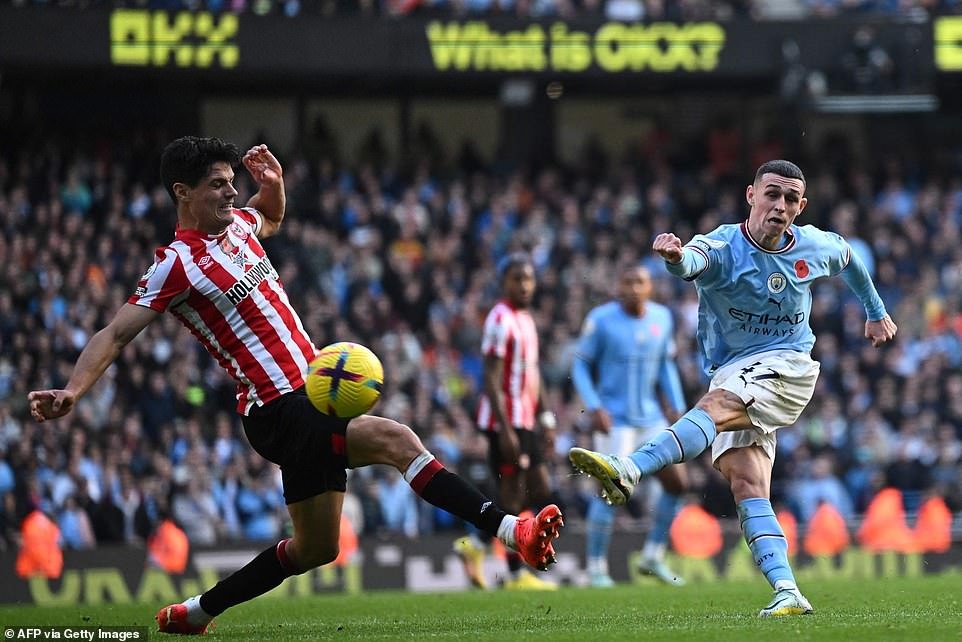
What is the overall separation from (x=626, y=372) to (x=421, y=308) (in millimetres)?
7955

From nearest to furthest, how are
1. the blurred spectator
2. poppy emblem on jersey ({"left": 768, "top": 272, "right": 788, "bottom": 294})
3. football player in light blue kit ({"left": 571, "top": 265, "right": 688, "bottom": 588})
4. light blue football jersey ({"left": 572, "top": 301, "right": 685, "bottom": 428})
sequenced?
poppy emblem on jersey ({"left": 768, "top": 272, "right": 788, "bottom": 294}) → football player in light blue kit ({"left": 571, "top": 265, "right": 688, "bottom": 588}) → light blue football jersey ({"left": 572, "top": 301, "right": 685, "bottom": 428}) → the blurred spectator

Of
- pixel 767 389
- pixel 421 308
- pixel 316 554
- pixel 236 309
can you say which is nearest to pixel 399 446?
pixel 316 554

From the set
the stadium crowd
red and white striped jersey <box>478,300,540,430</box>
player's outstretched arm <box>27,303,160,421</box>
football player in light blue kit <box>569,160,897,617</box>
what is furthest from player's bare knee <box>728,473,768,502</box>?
the stadium crowd

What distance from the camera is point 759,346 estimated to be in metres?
8.27

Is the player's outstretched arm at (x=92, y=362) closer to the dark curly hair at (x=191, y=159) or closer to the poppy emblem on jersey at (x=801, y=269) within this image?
the dark curly hair at (x=191, y=159)

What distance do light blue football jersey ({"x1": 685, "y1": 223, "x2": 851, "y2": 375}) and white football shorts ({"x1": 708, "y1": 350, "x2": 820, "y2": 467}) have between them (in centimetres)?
11

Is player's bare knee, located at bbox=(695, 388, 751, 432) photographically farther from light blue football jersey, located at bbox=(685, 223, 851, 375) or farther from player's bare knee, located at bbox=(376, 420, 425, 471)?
player's bare knee, located at bbox=(376, 420, 425, 471)

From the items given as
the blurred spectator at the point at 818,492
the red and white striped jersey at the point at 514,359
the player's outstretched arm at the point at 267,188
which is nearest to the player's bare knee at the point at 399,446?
the player's outstretched arm at the point at 267,188

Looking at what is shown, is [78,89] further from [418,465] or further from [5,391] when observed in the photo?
[418,465]

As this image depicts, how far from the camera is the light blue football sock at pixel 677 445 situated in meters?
7.74

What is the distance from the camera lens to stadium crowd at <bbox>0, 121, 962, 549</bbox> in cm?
1711

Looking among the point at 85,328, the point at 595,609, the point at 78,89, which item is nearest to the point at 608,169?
the point at 78,89

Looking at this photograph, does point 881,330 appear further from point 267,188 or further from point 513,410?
point 513,410

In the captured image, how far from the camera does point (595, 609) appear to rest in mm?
9344
